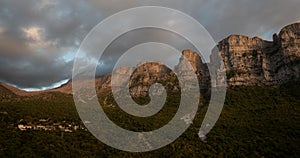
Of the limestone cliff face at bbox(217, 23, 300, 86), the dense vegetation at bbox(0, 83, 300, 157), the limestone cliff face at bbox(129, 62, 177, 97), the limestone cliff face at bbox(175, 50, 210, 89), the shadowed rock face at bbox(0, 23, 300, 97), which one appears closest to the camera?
the dense vegetation at bbox(0, 83, 300, 157)

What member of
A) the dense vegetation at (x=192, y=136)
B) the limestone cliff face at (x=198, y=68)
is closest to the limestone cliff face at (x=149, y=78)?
the limestone cliff face at (x=198, y=68)

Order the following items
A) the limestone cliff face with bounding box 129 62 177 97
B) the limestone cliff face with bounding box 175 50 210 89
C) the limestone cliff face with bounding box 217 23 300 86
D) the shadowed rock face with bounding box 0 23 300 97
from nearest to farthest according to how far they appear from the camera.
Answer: the limestone cliff face with bounding box 217 23 300 86, the shadowed rock face with bounding box 0 23 300 97, the limestone cliff face with bounding box 175 50 210 89, the limestone cliff face with bounding box 129 62 177 97

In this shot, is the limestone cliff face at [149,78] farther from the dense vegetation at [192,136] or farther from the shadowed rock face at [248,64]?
the dense vegetation at [192,136]

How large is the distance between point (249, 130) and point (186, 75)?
4594cm

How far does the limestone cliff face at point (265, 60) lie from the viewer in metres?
86.1

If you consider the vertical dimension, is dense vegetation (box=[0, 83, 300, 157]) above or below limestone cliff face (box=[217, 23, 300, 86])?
below

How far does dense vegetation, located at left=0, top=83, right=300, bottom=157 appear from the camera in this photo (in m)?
44.8

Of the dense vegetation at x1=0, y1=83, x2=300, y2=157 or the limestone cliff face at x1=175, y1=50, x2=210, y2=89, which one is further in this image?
the limestone cliff face at x1=175, y1=50, x2=210, y2=89

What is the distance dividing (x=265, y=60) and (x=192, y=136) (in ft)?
169

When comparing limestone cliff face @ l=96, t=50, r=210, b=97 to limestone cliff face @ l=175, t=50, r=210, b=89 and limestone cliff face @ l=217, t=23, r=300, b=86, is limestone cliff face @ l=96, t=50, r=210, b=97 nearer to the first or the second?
limestone cliff face @ l=175, t=50, r=210, b=89

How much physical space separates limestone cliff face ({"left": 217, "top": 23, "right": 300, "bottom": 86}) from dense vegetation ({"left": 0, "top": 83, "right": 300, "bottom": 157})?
66.8 feet

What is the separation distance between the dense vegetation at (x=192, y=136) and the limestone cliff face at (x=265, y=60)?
20.4 m

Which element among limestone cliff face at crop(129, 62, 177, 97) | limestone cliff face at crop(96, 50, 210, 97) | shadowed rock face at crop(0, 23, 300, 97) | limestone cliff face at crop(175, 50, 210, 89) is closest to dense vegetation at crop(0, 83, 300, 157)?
shadowed rock face at crop(0, 23, 300, 97)

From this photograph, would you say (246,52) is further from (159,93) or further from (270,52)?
(159,93)
